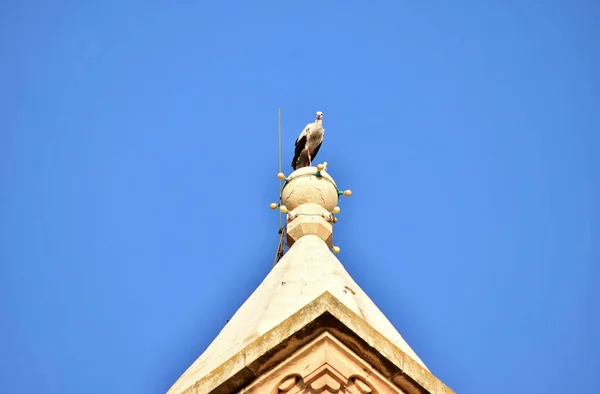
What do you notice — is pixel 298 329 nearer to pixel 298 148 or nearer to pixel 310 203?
pixel 310 203

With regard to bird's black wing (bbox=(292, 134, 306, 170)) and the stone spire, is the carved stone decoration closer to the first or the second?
the stone spire

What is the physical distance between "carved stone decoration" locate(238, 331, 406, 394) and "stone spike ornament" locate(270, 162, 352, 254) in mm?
4045

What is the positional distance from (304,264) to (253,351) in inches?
112

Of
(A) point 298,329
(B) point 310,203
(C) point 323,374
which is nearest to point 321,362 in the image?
(C) point 323,374

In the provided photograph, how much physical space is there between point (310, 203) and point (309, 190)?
0.19m

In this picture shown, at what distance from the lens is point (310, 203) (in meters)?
12.7

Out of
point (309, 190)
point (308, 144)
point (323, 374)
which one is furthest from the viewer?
point (308, 144)

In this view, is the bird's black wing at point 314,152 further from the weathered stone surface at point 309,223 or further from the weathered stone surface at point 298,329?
the weathered stone surface at point 298,329

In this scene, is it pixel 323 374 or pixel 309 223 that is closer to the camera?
pixel 323 374

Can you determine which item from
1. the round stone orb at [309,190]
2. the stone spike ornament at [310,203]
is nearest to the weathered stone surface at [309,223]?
the stone spike ornament at [310,203]

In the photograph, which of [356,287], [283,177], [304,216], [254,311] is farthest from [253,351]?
[283,177]

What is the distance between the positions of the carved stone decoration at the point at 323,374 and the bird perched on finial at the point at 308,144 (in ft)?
21.8

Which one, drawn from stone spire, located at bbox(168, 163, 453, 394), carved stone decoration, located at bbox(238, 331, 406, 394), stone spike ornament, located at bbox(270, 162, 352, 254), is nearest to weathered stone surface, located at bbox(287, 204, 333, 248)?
stone spike ornament, located at bbox(270, 162, 352, 254)

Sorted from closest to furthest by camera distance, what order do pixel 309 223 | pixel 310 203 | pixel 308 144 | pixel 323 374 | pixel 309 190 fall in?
pixel 323 374, pixel 309 223, pixel 310 203, pixel 309 190, pixel 308 144
